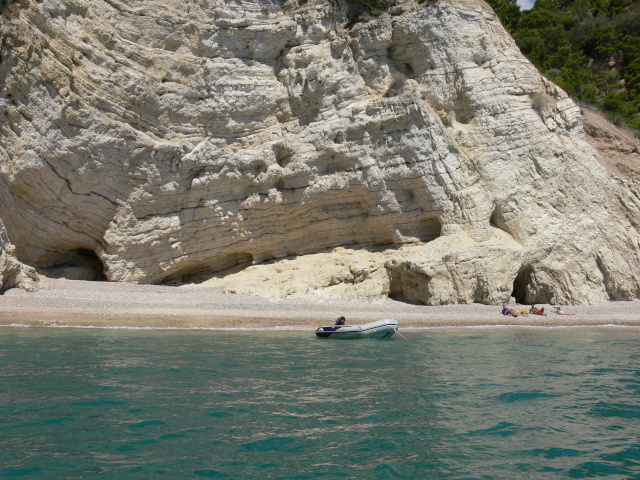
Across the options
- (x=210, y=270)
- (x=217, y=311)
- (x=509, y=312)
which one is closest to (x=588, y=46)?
(x=509, y=312)

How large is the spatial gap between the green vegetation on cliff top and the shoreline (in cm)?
1393

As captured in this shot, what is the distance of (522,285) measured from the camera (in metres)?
18.6

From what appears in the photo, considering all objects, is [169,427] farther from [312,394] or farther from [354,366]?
[354,366]

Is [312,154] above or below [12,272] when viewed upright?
above

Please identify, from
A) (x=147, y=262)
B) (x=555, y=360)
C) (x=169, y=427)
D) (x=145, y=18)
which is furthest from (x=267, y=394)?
(x=145, y=18)

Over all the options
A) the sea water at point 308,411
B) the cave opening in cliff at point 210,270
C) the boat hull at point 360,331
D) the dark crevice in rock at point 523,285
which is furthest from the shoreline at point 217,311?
the sea water at point 308,411

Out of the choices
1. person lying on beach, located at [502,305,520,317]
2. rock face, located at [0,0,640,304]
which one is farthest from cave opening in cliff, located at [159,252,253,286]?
person lying on beach, located at [502,305,520,317]

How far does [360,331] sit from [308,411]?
6.94m

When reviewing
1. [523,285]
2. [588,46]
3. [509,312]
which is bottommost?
[509,312]

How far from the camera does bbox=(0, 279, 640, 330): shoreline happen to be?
13.3 meters

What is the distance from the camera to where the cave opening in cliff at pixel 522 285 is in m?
18.1

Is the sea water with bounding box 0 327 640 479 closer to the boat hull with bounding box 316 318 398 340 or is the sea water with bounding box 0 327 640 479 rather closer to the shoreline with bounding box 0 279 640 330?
the boat hull with bounding box 316 318 398 340

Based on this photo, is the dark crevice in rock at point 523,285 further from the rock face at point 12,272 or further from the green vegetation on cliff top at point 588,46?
the rock face at point 12,272

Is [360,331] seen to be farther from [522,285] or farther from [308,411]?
[522,285]
